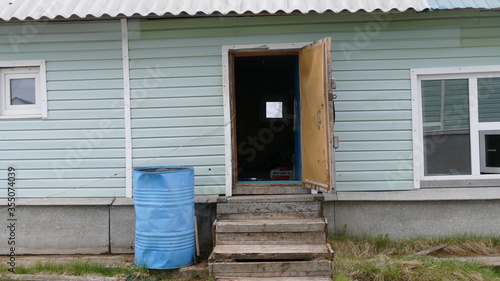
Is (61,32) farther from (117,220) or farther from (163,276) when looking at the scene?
(163,276)

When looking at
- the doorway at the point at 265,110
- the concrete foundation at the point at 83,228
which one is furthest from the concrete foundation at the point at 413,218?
the doorway at the point at 265,110

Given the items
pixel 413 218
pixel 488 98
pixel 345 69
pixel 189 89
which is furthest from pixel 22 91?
pixel 488 98

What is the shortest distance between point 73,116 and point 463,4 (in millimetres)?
5284

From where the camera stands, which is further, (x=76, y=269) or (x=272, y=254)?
(x=76, y=269)

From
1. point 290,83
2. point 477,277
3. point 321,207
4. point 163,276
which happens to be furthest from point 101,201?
point 290,83

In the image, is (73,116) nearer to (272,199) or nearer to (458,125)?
(272,199)

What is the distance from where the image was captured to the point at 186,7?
20.2 feet

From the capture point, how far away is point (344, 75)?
653cm

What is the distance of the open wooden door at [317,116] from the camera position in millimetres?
5633

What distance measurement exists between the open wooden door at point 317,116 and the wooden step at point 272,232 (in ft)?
1.64

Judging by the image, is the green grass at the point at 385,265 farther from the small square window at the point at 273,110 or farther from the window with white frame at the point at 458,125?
the small square window at the point at 273,110

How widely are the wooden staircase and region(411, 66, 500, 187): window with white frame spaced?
1.75 meters

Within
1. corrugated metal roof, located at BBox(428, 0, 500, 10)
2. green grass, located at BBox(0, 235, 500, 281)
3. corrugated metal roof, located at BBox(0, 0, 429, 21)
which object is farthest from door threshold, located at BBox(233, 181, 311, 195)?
corrugated metal roof, located at BBox(428, 0, 500, 10)

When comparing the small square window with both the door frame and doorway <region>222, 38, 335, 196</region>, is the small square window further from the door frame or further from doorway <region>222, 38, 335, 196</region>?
the door frame
